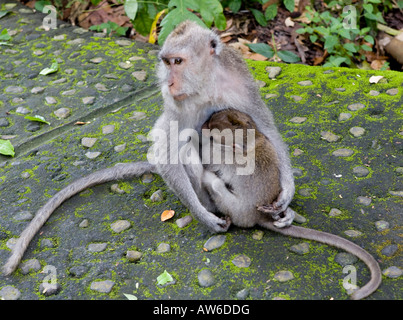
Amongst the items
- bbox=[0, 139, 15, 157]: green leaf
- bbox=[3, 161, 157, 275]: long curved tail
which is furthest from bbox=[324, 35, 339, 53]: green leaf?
bbox=[0, 139, 15, 157]: green leaf

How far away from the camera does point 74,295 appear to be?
2.97 meters

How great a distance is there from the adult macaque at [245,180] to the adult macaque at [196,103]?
0.23ft

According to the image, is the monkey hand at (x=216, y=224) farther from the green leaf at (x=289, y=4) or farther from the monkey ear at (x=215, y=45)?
the green leaf at (x=289, y=4)

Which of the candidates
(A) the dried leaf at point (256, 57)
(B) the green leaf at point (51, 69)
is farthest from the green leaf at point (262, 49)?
(B) the green leaf at point (51, 69)

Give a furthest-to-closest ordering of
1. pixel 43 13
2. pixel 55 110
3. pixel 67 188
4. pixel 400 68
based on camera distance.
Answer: pixel 43 13
pixel 400 68
pixel 55 110
pixel 67 188

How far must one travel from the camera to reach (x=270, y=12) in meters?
5.92

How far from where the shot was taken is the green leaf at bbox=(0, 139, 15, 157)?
4.14m

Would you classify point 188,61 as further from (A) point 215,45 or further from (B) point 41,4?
(B) point 41,4

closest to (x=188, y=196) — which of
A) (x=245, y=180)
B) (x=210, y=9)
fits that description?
(x=245, y=180)

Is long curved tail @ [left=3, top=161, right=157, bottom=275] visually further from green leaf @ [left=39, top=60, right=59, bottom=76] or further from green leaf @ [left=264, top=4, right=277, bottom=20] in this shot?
green leaf @ [left=264, top=4, right=277, bottom=20]

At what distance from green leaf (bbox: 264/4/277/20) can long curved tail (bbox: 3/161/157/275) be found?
111 inches

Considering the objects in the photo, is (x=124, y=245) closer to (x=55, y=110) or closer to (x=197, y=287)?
(x=197, y=287)
